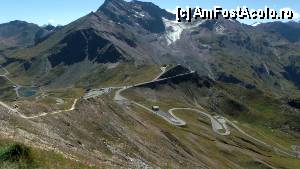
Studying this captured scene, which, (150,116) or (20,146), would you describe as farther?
(150,116)

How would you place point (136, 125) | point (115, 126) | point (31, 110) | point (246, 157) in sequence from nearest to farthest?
point (31, 110), point (115, 126), point (136, 125), point (246, 157)

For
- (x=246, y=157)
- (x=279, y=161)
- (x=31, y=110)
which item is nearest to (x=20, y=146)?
(x=31, y=110)

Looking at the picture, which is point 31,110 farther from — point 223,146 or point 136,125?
point 223,146

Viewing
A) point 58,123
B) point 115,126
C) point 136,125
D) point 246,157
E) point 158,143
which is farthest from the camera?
point 246,157

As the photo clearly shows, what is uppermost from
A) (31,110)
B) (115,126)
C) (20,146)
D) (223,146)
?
(20,146)

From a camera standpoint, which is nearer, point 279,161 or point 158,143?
point 158,143

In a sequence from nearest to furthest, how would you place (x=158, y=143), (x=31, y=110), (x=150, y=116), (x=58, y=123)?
(x=58, y=123)
(x=31, y=110)
(x=158, y=143)
(x=150, y=116)

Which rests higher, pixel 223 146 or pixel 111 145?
pixel 111 145

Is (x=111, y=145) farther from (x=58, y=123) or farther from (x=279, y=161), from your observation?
(x=279, y=161)

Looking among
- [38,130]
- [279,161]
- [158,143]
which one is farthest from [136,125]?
[279,161]
